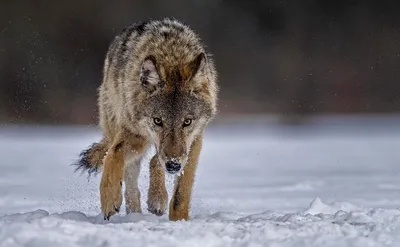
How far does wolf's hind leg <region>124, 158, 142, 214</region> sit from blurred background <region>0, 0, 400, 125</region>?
28.9 feet

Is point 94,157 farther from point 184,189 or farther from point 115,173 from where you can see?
point 184,189

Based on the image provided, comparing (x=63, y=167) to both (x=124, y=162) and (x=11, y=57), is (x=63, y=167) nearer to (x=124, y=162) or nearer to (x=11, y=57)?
(x=124, y=162)

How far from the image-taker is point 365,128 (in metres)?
15.1

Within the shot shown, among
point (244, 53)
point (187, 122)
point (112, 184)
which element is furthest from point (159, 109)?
point (244, 53)

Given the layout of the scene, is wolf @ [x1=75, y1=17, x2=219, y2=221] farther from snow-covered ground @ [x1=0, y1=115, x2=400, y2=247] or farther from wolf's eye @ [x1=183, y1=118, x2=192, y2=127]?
snow-covered ground @ [x1=0, y1=115, x2=400, y2=247]

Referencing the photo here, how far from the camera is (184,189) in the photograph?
18.5 feet

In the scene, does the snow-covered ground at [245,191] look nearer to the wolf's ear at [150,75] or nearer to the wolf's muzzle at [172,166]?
the wolf's muzzle at [172,166]

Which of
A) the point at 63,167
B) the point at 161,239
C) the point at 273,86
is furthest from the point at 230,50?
the point at 161,239

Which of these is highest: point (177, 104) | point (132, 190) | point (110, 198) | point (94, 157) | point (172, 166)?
point (177, 104)

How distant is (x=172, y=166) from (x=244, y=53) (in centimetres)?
1172

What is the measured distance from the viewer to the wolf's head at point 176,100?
211 inches

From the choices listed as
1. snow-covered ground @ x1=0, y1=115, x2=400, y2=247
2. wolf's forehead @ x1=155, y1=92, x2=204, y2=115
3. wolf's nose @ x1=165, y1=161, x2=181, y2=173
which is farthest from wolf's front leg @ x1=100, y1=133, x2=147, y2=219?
wolf's nose @ x1=165, y1=161, x2=181, y2=173

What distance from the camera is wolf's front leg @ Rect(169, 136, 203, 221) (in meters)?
5.59

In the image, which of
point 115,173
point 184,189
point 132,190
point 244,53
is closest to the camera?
point 115,173
